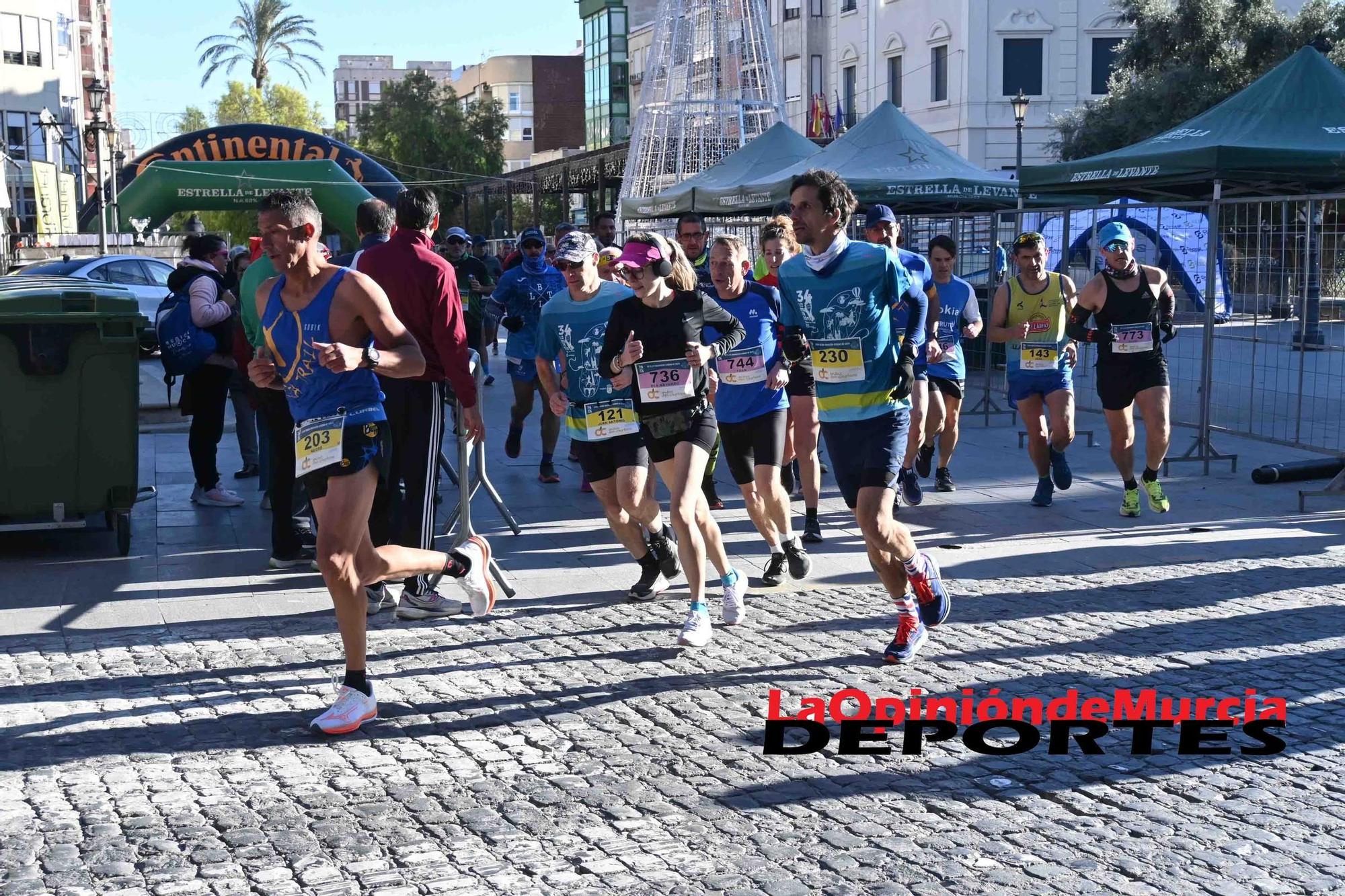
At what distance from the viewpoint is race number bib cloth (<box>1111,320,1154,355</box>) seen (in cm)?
989

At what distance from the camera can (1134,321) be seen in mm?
9906

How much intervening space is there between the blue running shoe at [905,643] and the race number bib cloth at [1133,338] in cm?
418

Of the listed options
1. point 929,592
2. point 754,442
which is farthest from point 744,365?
point 929,592

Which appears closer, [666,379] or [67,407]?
[666,379]

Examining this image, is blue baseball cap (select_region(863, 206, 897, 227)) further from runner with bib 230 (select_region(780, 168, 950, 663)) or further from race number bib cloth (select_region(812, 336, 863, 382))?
race number bib cloth (select_region(812, 336, 863, 382))

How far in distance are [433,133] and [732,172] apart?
4502cm

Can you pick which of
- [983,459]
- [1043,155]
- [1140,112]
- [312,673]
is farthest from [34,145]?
[312,673]

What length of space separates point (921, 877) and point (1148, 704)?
6.34 feet

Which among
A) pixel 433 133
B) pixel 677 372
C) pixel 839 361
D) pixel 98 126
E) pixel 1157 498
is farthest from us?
pixel 433 133

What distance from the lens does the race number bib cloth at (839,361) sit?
6.50 meters

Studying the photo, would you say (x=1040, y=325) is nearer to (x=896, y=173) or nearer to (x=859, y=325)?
(x=859, y=325)

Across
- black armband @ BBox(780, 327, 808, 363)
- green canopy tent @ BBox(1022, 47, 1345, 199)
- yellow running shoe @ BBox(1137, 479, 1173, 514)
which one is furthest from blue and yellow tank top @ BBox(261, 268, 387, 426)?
green canopy tent @ BBox(1022, 47, 1345, 199)

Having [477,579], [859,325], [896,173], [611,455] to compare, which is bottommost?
[477,579]

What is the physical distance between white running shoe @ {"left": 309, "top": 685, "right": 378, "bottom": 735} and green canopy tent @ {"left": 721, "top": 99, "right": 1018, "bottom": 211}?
11.0 m
